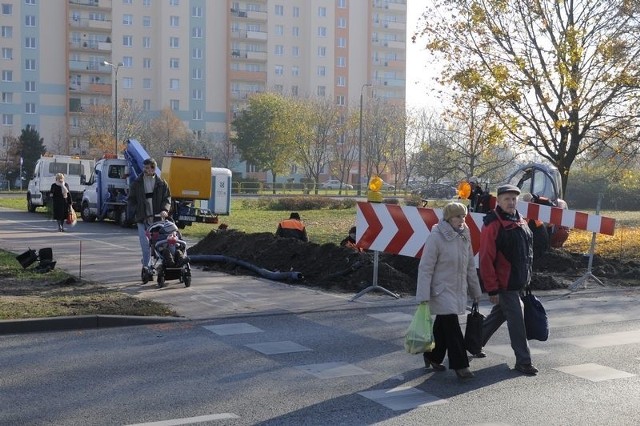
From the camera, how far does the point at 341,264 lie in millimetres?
14180

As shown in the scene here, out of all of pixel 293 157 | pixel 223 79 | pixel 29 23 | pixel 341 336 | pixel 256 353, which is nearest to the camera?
pixel 256 353

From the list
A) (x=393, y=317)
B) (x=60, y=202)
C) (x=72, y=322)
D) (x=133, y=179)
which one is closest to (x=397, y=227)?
(x=393, y=317)

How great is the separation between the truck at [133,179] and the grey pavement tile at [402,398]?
2046cm

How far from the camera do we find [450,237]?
761 centimetres

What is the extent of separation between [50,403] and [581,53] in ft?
69.9

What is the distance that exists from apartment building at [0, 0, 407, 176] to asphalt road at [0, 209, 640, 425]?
71137 millimetres

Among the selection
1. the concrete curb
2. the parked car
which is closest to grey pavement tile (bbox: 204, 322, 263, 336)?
the concrete curb

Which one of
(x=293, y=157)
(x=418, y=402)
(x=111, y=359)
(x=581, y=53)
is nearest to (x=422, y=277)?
(x=418, y=402)

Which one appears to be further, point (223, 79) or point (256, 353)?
point (223, 79)

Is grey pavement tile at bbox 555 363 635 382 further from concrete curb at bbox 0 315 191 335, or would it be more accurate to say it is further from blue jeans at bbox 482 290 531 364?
concrete curb at bbox 0 315 191 335

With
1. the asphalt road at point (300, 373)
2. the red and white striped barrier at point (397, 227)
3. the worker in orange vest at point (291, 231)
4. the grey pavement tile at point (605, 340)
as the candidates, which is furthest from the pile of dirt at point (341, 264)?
the grey pavement tile at point (605, 340)

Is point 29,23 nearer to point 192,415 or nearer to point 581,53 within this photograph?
point 581,53

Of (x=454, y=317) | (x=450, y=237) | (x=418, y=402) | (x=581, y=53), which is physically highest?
(x=581, y=53)

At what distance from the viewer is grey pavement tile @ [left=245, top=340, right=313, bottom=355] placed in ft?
28.3
